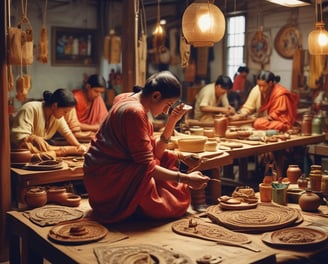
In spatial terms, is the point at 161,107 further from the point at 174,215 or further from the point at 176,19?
the point at 176,19

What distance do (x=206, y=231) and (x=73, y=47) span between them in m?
10.3

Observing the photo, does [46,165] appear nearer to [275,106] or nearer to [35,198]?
[35,198]

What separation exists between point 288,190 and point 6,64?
10.1ft

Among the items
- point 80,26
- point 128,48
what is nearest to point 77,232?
point 128,48

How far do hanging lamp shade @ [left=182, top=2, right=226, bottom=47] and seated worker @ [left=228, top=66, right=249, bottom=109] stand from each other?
6.43 metres

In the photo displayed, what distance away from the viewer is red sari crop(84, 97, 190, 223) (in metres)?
3.61

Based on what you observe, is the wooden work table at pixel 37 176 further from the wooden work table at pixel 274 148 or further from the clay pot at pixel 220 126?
the clay pot at pixel 220 126

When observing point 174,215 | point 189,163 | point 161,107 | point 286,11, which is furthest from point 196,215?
point 286,11

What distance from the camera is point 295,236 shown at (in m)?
3.46

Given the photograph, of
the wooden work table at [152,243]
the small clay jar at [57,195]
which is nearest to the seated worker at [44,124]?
the small clay jar at [57,195]

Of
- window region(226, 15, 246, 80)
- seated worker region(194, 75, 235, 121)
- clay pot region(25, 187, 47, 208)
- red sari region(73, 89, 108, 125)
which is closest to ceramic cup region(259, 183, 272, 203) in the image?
clay pot region(25, 187, 47, 208)

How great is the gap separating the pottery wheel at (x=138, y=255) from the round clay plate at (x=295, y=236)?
713mm

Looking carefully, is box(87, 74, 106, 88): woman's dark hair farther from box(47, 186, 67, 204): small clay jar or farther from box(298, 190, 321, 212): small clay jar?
box(298, 190, 321, 212): small clay jar

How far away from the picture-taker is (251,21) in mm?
11641
